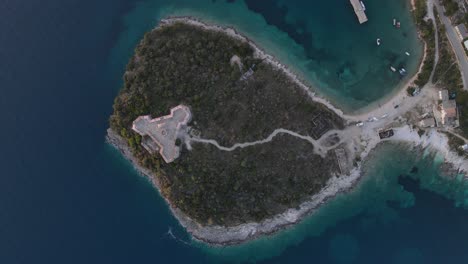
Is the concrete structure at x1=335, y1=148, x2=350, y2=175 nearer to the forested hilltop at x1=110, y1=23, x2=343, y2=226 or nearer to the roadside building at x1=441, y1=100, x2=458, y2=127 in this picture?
the forested hilltop at x1=110, y1=23, x2=343, y2=226

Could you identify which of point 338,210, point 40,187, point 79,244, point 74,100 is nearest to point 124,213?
point 79,244

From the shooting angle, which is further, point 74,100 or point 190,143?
point 74,100

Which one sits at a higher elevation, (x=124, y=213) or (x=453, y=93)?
(x=124, y=213)

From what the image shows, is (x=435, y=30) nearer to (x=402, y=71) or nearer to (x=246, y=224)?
(x=402, y=71)

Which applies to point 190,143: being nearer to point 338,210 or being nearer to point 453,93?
point 338,210

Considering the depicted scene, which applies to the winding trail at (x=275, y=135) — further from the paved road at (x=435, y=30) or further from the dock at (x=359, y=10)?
the dock at (x=359, y=10)

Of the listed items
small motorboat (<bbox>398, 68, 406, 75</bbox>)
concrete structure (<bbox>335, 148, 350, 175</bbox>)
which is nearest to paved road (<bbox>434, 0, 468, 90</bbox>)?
small motorboat (<bbox>398, 68, 406, 75</bbox>)

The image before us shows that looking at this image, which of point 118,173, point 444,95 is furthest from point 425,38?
point 118,173

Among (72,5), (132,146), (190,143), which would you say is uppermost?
(72,5)
